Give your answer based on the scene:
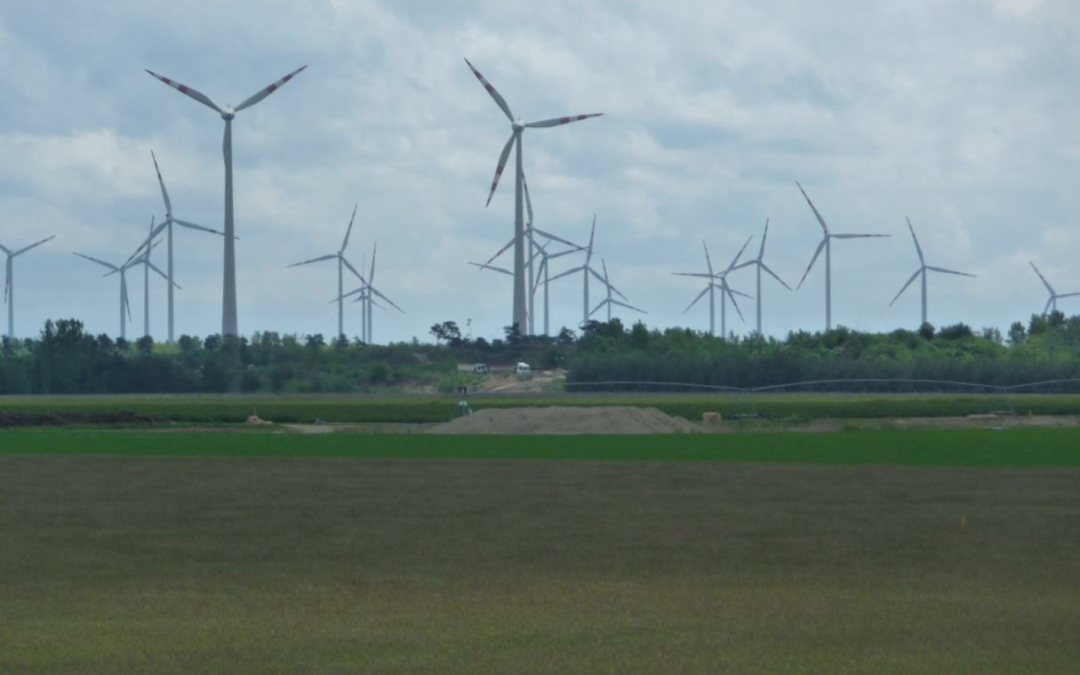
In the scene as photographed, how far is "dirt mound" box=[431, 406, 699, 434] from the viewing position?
212 ft

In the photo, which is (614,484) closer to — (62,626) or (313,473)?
(313,473)

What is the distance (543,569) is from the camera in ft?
65.5

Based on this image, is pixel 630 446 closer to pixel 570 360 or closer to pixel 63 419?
pixel 63 419

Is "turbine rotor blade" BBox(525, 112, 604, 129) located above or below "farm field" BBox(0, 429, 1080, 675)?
above

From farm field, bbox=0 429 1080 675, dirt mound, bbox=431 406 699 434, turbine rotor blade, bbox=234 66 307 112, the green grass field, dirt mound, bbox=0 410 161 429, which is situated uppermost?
turbine rotor blade, bbox=234 66 307 112

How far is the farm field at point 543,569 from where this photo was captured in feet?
47.2

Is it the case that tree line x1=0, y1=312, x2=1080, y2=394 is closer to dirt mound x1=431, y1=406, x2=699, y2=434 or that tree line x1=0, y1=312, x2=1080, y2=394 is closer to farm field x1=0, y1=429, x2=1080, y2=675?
dirt mound x1=431, y1=406, x2=699, y2=434

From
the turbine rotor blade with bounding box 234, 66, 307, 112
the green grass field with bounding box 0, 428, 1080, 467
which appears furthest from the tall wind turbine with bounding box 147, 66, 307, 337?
the green grass field with bounding box 0, 428, 1080, 467

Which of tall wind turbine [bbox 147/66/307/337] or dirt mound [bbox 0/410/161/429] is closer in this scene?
dirt mound [bbox 0/410/161/429]

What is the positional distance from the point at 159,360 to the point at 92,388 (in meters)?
7.58

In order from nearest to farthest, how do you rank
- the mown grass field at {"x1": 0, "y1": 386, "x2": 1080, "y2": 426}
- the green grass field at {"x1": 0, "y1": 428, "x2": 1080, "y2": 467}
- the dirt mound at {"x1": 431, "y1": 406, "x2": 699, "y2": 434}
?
Answer: the green grass field at {"x1": 0, "y1": 428, "x2": 1080, "y2": 467} < the dirt mound at {"x1": 431, "y1": 406, "x2": 699, "y2": 434} < the mown grass field at {"x1": 0, "y1": 386, "x2": 1080, "y2": 426}

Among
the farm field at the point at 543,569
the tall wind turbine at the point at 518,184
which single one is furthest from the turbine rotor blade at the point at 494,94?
the farm field at the point at 543,569

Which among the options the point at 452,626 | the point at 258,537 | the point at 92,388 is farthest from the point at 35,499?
the point at 92,388

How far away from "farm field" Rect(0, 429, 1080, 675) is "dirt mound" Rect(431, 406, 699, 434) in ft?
84.8
